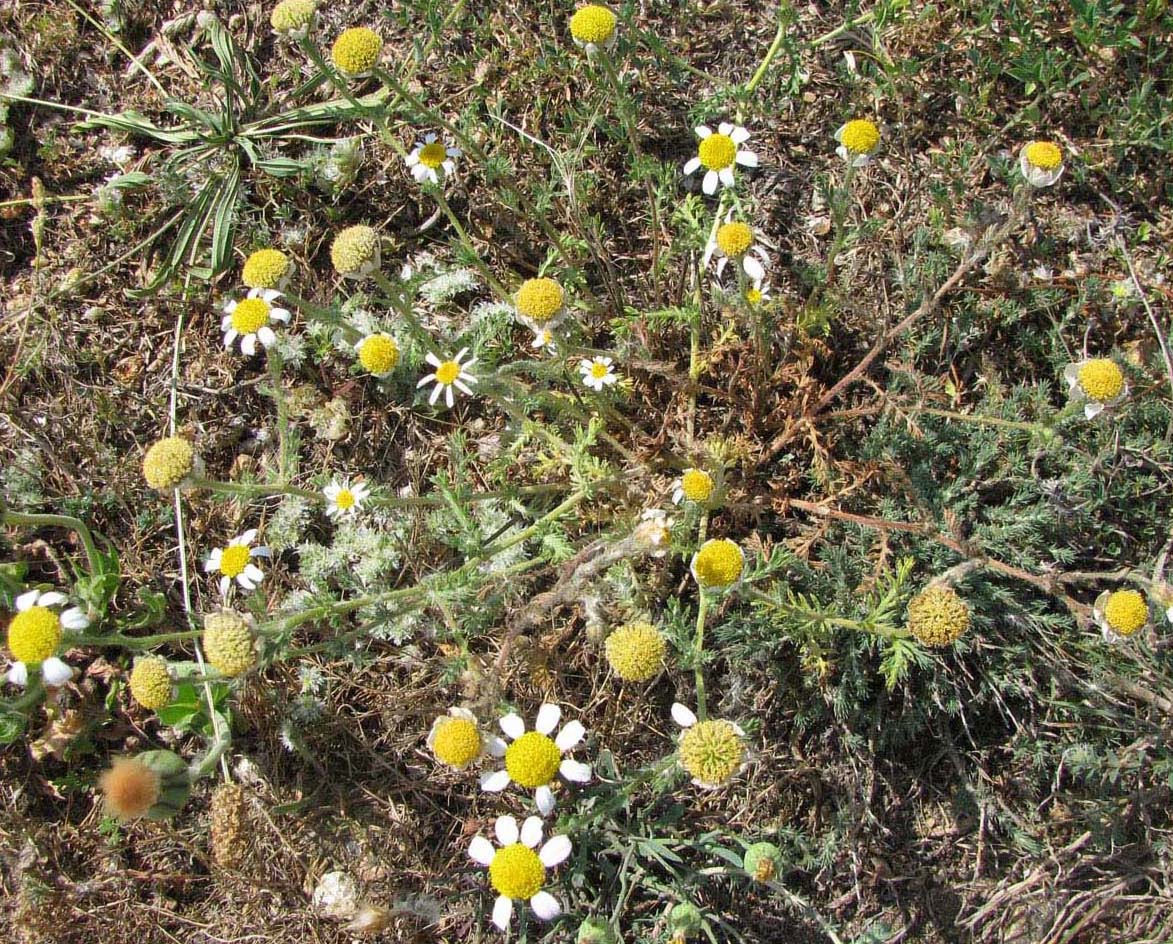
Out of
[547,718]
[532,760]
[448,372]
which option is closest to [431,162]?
[448,372]

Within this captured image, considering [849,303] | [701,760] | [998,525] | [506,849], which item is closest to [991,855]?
[998,525]

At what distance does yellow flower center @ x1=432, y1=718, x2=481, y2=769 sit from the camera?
2.93 meters

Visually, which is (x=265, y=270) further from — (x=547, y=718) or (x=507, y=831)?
(x=507, y=831)

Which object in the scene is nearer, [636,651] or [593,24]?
[636,651]

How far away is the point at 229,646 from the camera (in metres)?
2.97

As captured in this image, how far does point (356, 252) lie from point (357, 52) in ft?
2.35

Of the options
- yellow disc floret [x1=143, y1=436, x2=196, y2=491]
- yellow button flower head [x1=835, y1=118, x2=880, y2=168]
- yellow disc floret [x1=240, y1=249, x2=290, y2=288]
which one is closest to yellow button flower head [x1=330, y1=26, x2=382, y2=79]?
yellow disc floret [x1=240, y1=249, x2=290, y2=288]

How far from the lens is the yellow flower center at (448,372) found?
3.25m

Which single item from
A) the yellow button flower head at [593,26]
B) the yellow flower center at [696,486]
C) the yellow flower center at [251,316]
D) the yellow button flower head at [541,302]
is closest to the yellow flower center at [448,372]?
the yellow button flower head at [541,302]

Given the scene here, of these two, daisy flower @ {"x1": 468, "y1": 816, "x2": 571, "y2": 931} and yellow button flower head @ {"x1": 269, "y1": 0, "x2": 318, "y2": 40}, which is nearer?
daisy flower @ {"x1": 468, "y1": 816, "x2": 571, "y2": 931}

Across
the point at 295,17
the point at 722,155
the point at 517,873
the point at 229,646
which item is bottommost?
the point at 517,873

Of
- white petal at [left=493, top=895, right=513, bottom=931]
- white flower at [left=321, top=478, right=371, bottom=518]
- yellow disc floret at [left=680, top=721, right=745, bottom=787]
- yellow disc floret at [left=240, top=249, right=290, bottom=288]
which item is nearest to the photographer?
yellow disc floret at [left=680, top=721, right=745, bottom=787]

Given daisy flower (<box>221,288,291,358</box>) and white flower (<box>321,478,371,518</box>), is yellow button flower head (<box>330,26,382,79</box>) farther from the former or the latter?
white flower (<box>321,478,371,518</box>)

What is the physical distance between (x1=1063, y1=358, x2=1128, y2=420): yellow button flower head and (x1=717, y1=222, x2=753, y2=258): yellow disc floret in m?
1.21
